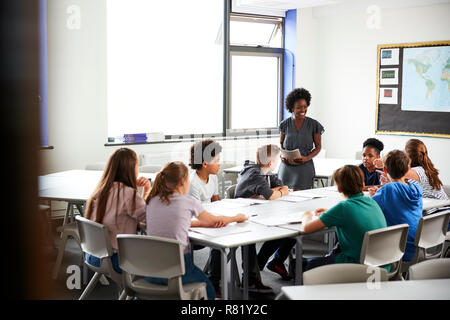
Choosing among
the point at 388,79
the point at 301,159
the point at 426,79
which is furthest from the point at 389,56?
the point at 301,159

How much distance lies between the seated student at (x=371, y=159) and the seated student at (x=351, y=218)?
4.72ft

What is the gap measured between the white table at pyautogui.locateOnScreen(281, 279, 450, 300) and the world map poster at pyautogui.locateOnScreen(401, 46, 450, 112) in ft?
16.2

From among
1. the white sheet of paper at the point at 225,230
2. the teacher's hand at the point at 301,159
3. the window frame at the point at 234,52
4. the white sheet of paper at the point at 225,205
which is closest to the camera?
the white sheet of paper at the point at 225,230

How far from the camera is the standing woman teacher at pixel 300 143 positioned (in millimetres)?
4918

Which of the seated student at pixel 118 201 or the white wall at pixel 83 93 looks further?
the white wall at pixel 83 93

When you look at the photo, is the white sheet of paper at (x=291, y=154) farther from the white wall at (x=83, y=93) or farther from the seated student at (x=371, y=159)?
the white wall at (x=83, y=93)

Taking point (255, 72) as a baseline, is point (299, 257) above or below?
below

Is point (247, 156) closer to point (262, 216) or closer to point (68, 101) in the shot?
point (68, 101)

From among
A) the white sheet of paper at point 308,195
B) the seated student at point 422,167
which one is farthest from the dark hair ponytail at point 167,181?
the seated student at point 422,167

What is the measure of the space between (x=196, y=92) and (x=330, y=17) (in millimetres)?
2432

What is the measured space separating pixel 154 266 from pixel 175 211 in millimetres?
363

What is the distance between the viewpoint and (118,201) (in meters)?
3.01

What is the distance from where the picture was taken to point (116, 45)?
616 cm

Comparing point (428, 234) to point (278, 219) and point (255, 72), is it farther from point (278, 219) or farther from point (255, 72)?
point (255, 72)
